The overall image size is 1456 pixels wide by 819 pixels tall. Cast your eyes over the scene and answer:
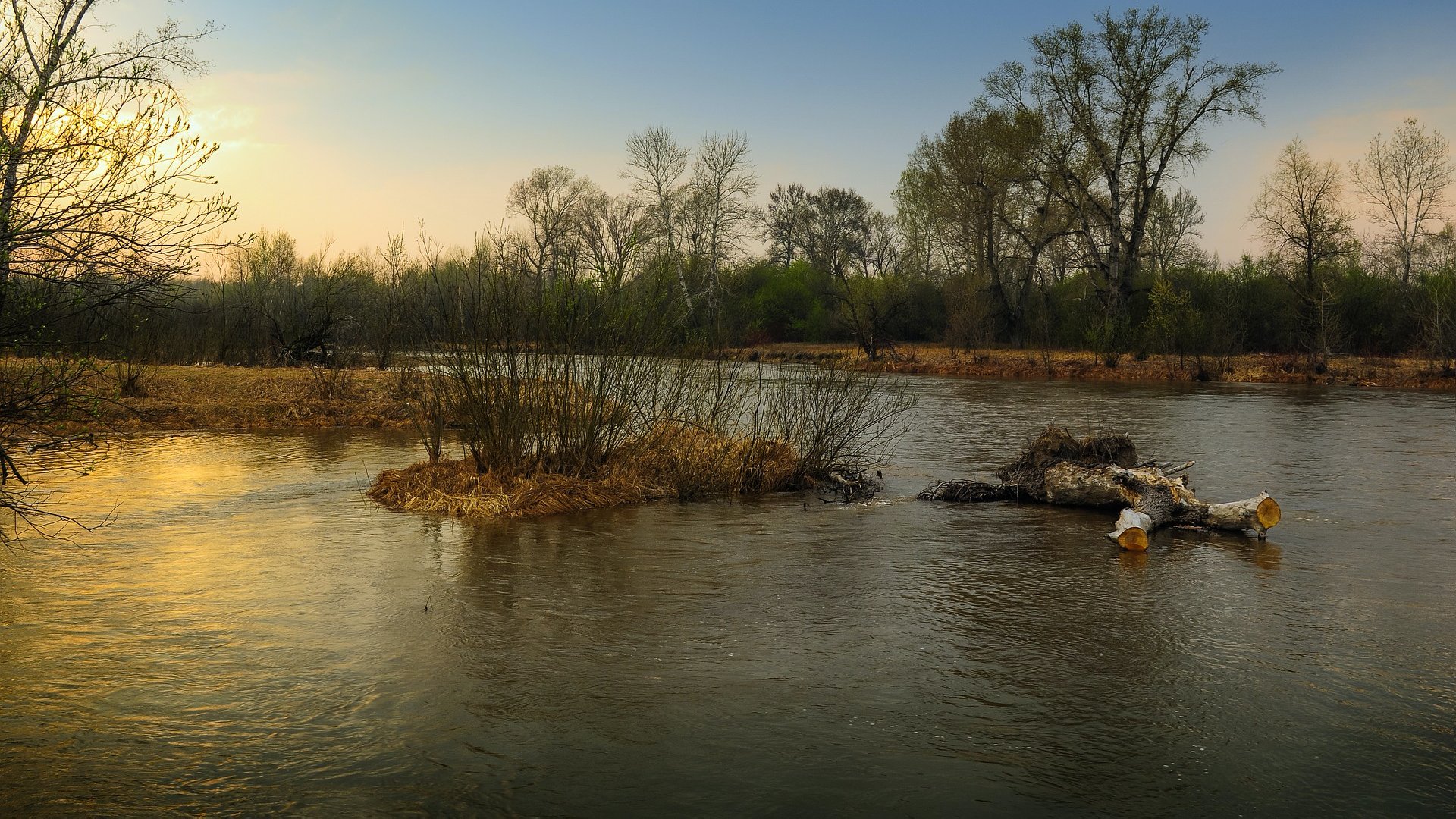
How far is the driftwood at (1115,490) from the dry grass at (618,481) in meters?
2.42

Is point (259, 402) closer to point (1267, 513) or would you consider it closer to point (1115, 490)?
point (1115, 490)

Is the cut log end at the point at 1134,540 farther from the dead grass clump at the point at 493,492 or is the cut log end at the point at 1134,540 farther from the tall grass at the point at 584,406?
the dead grass clump at the point at 493,492

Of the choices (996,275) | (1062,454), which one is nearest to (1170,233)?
(996,275)

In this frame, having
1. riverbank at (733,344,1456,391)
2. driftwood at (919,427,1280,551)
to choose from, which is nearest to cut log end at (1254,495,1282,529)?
driftwood at (919,427,1280,551)

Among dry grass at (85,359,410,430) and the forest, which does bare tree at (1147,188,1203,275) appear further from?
dry grass at (85,359,410,430)

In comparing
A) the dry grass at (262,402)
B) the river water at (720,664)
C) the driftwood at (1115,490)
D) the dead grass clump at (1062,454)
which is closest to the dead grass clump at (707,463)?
the river water at (720,664)

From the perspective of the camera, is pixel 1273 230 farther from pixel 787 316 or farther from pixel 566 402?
pixel 566 402

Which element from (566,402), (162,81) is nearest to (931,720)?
(566,402)

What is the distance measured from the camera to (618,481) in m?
12.5

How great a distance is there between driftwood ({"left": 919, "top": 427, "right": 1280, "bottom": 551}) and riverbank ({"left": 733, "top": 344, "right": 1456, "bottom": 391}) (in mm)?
20645

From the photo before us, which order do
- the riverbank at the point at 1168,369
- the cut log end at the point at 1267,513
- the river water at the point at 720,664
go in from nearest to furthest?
1. the river water at the point at 720,664
2. the cut log end at the point at 1267,513
3. the riverbank at the point at 1168,369

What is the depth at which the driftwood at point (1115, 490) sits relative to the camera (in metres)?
10.4

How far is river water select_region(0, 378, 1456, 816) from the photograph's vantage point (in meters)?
4.64

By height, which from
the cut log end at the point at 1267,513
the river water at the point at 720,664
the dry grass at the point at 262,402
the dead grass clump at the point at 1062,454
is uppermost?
the dry grass at the point at 262,402
